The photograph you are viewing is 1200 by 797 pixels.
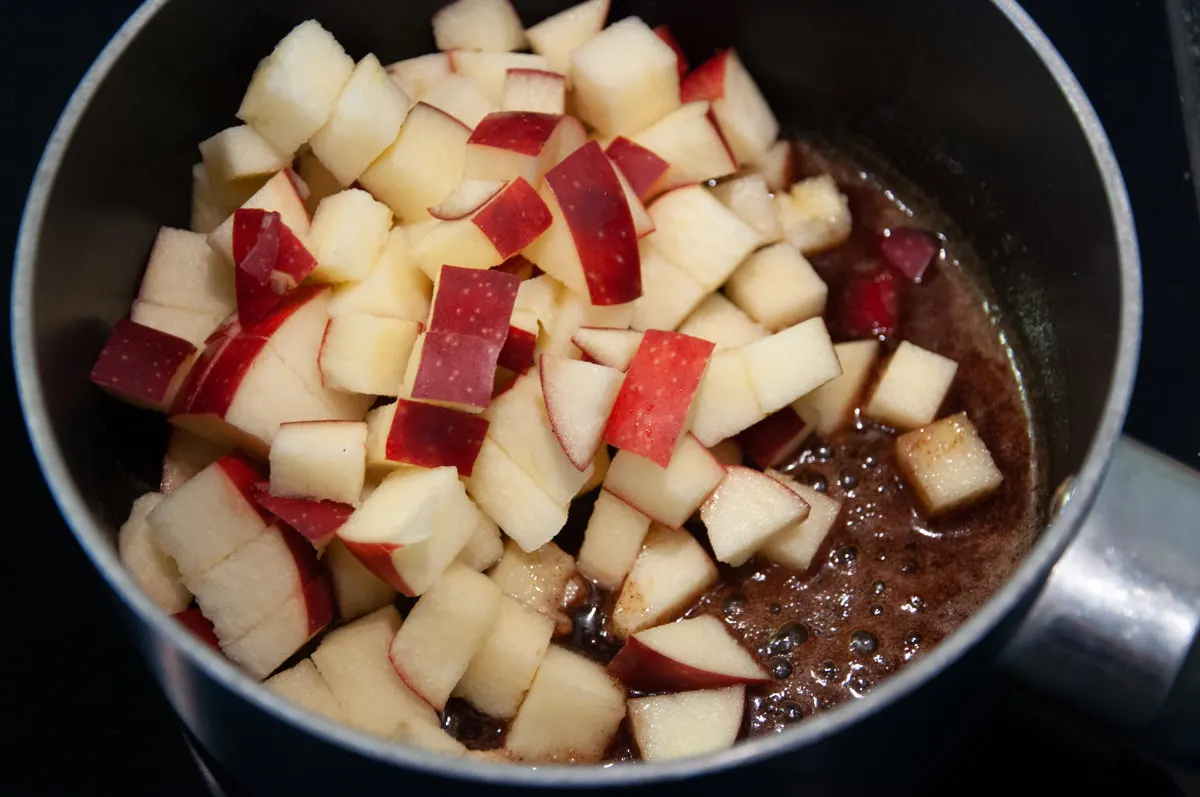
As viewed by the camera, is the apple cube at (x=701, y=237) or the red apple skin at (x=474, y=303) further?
the apple cube at (x=701, y=237)

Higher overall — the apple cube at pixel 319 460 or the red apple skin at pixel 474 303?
the red apple skin at pixel 474 303

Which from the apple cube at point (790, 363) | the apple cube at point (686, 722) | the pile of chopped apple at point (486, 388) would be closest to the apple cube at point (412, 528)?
the pile of chopped apple at point (486, 388)

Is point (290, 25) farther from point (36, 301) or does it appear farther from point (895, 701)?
point (895, 701)

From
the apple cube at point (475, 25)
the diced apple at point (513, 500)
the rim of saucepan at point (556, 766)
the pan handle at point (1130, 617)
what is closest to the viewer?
the rim of saucepan at point (556, 766)

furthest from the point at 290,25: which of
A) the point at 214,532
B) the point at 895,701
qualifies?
the point at 895,701

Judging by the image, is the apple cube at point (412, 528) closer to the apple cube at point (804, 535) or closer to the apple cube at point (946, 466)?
the apple cube at point (804, 535)

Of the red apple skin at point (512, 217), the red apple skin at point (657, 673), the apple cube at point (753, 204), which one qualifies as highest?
the red apple skin at point (512, 217)
